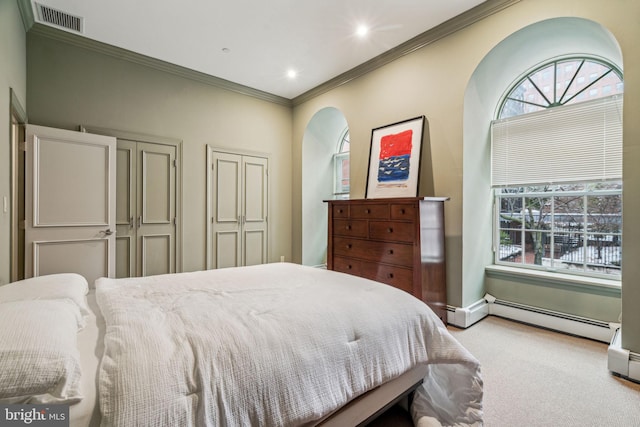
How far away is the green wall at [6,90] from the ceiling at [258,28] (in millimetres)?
519

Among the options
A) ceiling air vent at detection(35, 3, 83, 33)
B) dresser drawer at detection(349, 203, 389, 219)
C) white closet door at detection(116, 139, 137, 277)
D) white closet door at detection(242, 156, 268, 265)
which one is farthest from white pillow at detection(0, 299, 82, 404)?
white closet door at detection(242, 156, 268, 265)

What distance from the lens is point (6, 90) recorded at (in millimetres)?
2279

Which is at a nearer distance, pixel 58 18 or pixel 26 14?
Answer: pixel 26 14

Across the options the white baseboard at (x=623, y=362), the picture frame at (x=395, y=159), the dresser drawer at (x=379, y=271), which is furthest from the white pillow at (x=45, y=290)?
the white baseboard at (x=623, y=362)

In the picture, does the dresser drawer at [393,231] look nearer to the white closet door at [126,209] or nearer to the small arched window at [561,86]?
the small arched window at [561,86]

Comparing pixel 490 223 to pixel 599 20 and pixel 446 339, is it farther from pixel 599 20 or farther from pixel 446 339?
pixel 446 339

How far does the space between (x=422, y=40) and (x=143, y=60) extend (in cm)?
341

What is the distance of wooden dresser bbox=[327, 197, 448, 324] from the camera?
2.82m

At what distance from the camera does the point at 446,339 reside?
157 centimetres

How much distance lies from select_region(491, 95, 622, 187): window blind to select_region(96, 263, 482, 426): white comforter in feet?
7.95

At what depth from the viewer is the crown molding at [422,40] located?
9.18 feet

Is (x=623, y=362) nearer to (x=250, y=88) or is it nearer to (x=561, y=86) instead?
(x=561, y=86)

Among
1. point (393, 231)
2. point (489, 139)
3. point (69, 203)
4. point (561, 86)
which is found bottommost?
point (393, 231)

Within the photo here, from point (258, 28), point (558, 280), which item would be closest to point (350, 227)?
point (558, 280)
